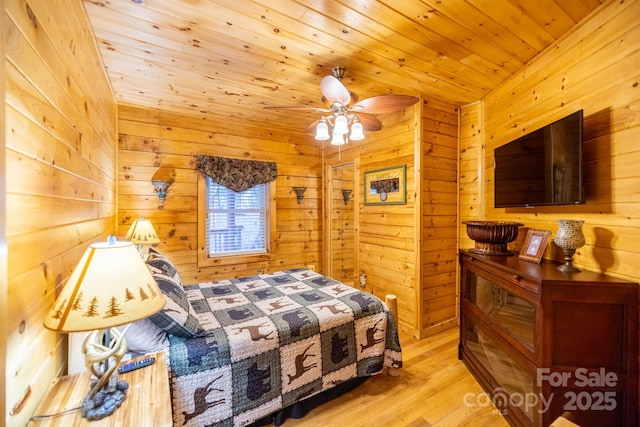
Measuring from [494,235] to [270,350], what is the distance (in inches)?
71.2

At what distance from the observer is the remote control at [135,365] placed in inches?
47.9

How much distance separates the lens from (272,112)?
3324 millimetres

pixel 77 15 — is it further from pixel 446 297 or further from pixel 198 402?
pixel 446 297

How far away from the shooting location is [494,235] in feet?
6.61

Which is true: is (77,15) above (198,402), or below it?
above

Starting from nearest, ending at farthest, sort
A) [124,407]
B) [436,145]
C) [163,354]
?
[124,407] < [163,354] < [436,145]

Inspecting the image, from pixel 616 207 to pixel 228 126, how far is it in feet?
12.4

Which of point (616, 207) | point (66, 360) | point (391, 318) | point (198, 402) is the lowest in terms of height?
point (198, 402)

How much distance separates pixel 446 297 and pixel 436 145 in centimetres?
173

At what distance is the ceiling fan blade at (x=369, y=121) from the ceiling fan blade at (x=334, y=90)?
411 mm

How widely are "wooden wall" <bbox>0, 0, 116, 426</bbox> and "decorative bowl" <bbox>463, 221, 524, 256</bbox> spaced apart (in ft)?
8.33

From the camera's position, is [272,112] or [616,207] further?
[272,112]

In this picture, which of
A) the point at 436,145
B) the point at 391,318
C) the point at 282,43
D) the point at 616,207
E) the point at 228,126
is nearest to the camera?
the point at 616,207

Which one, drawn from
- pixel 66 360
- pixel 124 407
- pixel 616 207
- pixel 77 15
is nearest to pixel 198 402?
pixel 124 407
